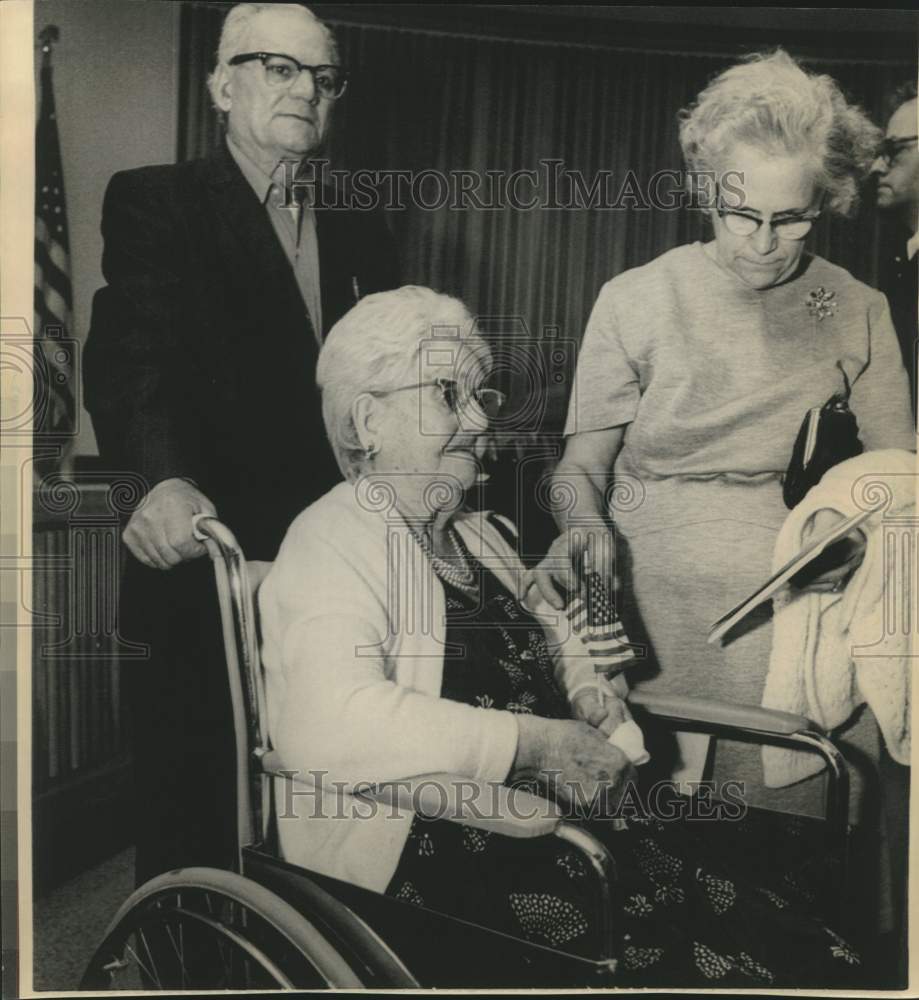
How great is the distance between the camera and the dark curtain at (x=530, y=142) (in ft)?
6.70

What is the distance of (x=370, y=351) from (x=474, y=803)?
2.84 feet

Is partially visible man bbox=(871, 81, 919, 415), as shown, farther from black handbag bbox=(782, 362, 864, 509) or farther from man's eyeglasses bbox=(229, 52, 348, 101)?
man's eyeglasses bbox=(229, 52, 348, 101)

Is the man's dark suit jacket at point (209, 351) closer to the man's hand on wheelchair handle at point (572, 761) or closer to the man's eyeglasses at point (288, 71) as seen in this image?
the man's eyeglasses at point (288, 71)

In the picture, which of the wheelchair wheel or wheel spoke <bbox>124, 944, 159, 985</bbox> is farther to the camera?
wheel spoke <bbox>124, 944, 159, 985</bbox>

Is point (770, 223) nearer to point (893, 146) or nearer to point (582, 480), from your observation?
point (893, 146)

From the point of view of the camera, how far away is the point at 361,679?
192 centimetres

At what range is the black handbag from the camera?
2053 mm

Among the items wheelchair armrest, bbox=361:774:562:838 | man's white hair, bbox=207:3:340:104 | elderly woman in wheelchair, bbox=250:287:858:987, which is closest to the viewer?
wheelchair armrest, bbox=361:774:562:838

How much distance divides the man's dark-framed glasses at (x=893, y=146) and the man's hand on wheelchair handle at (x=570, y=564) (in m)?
0.94

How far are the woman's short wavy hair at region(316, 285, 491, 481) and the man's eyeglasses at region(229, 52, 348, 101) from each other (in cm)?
44

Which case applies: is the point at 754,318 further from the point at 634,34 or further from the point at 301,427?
the point at 301,427

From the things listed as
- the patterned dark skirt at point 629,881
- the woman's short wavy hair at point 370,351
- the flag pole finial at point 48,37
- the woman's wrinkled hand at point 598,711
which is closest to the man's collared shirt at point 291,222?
the woman's short wavy hair at point 370,351

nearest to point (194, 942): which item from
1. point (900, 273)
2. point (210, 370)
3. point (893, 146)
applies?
point (210, 370)

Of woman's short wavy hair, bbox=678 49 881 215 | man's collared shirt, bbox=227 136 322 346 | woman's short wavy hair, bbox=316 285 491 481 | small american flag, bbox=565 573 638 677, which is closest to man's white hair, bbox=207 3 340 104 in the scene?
man's collared shirt, bbox=227 136 322 346
